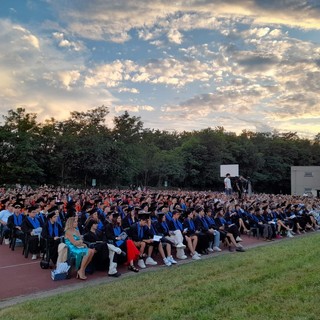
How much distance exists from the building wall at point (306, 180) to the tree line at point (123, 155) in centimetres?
559

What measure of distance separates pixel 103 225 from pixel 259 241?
771 cm

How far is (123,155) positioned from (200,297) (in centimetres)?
3548

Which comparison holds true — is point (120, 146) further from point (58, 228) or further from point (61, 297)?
point (61, 297)

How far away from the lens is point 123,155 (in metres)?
41.2

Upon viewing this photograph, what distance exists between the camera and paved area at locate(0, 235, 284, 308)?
282 inches

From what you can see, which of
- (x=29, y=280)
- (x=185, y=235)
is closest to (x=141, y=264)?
(x=185, y=235)

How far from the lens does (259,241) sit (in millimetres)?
15094

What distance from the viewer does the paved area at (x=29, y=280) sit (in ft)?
23.5

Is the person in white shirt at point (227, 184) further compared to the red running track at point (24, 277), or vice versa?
the person in white shirt at point (227, 184)

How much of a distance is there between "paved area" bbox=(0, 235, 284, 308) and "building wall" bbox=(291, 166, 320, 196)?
2122 inches

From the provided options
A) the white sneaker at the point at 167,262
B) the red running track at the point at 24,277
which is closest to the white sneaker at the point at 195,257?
the white sneaker at the point at 167,262

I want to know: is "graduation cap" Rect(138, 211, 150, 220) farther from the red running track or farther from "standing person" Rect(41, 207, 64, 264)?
"standing person" Rect(41, 207, 64, 264)

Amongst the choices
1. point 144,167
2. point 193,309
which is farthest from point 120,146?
point 193,309

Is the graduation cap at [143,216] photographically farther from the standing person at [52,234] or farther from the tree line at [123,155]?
the tree line at [123,155]
